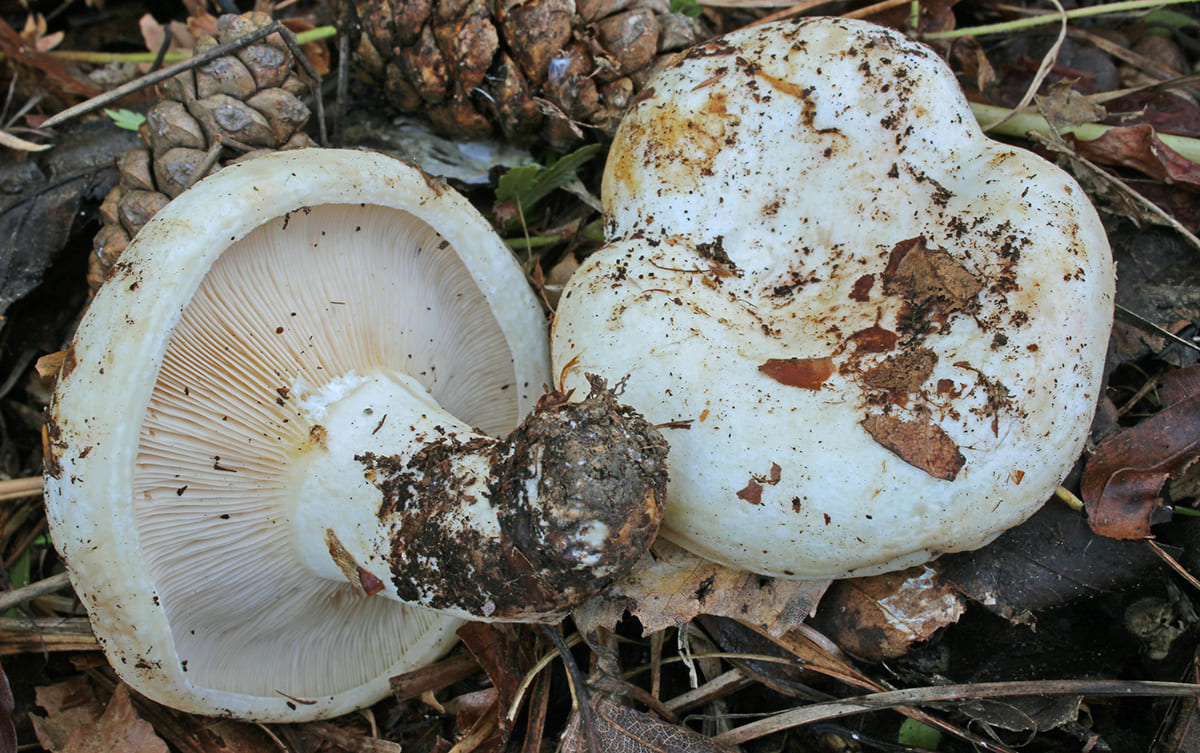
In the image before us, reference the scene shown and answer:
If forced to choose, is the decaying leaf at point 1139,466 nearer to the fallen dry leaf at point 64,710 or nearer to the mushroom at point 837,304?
the mushroom at point 837,304

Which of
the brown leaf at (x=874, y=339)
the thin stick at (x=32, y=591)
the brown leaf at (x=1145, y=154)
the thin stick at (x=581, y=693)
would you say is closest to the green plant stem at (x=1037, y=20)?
the brown leaf at (x=1145, y=154)

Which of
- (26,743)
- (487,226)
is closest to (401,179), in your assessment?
(487,226)

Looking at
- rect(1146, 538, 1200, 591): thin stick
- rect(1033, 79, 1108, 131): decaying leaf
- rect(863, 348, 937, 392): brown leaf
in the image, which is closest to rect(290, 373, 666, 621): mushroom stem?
rect(863, 348, 937, 392): brown leaf

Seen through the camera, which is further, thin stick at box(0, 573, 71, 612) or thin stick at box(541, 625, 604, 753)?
thin stick at box(0, 573, 71, 612)

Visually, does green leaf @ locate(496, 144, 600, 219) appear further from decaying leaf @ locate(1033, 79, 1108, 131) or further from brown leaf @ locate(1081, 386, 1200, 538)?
brown leaf @ locate(1081, 386, 1200, 538)

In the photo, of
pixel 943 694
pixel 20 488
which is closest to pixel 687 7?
pixel 943 694
